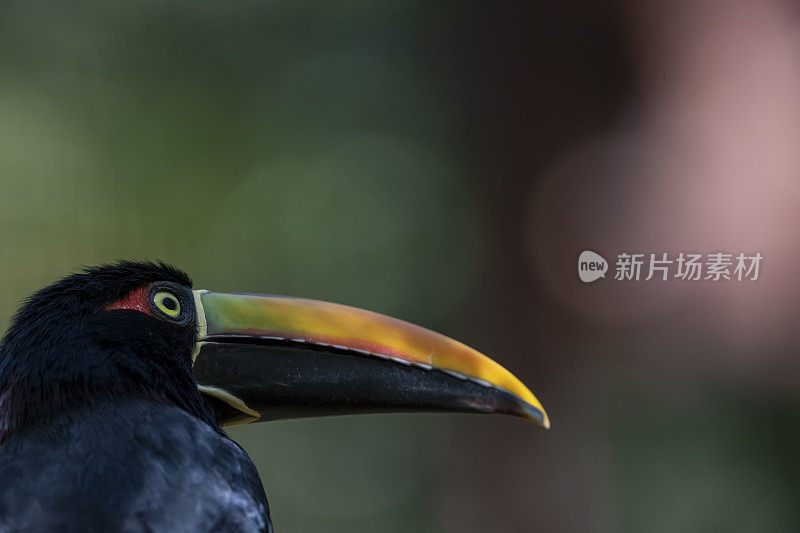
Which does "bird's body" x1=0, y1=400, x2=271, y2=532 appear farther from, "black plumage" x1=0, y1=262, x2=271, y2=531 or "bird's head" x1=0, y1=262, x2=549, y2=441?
"bird's head" x1=0, y1=262, x2=549, y2=441

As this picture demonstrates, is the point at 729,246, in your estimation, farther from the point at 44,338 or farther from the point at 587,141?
the point at 44,338

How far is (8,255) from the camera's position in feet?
18.3

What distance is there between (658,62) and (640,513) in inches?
62.0

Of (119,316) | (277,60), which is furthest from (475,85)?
(277,60)

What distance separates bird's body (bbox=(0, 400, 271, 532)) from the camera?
1.64 metres

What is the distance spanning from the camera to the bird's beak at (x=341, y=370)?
210cm
